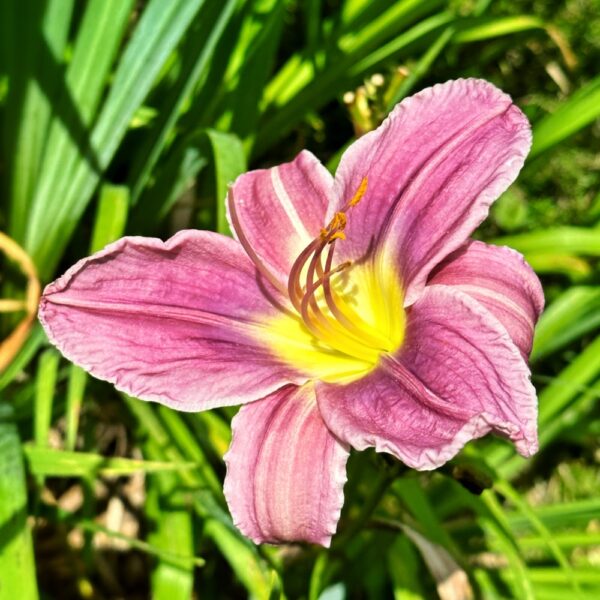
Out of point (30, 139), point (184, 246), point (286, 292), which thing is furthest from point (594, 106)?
point (30, 139)

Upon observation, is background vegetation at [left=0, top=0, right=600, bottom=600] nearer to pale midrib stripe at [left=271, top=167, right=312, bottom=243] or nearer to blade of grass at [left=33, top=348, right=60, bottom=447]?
blade of grass at [left=33, top=348, right=60, bottom=447]

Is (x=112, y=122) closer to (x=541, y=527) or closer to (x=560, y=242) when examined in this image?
(x=560, y=242)

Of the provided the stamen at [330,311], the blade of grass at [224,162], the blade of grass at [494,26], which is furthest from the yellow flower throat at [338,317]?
the blade of grass at [494,26]

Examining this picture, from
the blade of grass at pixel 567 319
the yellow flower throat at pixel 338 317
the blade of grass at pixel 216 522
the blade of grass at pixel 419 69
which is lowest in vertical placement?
the blade of grass at pixel 216 522

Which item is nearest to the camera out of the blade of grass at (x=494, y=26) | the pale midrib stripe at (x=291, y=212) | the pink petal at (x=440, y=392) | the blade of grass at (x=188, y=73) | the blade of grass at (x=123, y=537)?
the pink petal at (x=440, y=392)

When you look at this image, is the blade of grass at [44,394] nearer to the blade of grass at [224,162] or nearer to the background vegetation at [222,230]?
the background vegetation at [222,230]

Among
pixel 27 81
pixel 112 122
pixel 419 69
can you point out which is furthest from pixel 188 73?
pixel 419 69

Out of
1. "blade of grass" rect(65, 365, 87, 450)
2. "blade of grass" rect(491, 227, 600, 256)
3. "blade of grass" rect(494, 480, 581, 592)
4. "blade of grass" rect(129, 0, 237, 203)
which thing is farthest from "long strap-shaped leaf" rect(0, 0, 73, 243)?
"blade of grass" rect(494, 480, 581, 592)

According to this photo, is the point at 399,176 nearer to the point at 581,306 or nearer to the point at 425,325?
the point at 425,325
